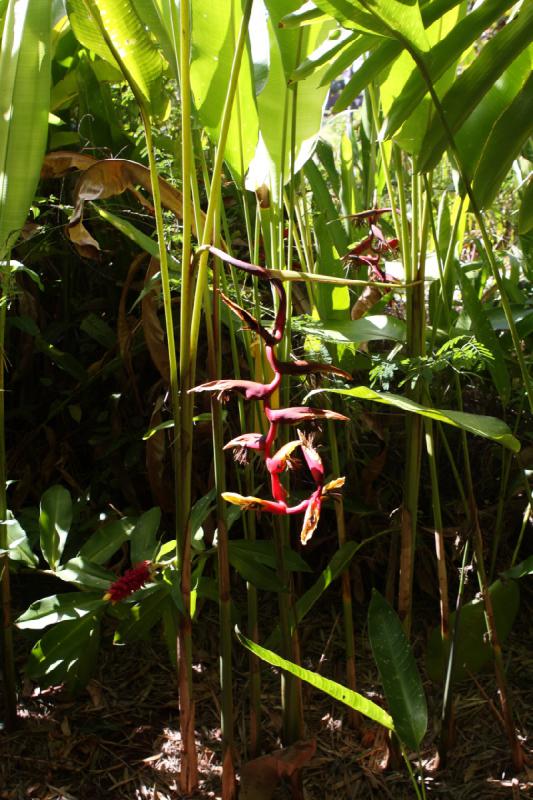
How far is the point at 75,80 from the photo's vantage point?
138cm

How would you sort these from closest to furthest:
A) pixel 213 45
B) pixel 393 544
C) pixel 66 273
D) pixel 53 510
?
pixel 213 45 → pixel 53 510 → pixel 393 544 → pixel 66 273

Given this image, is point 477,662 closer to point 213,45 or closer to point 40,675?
point 40,675

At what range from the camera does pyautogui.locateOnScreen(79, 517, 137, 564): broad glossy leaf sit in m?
1.01

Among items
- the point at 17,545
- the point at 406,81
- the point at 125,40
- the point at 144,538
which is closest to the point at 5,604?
the point at 17,545

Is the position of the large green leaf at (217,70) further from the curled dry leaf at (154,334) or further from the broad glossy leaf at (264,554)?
the broad glossy leaf at (264,554)

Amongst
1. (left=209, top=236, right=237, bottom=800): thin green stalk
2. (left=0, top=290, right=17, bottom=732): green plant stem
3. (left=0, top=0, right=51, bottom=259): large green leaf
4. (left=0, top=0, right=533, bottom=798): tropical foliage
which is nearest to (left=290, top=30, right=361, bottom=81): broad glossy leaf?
(left=0, top=0, right=533, bottom=798): tropical foliage

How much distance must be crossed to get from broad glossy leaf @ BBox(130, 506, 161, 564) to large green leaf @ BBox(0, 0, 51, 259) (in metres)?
0.38

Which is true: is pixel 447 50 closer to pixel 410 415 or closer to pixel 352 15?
pixel 352 15

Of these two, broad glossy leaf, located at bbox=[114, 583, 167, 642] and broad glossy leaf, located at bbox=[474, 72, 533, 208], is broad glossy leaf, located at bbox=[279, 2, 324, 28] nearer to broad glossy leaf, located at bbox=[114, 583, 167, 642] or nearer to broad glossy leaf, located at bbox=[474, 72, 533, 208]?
broad glossy leaf, located at bbox=[474, 72, 533, 208]

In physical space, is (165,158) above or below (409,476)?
above

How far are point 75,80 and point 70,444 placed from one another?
2.12 ft

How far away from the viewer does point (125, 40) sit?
769 mm

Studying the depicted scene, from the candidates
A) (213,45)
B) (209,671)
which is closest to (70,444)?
(209,671)

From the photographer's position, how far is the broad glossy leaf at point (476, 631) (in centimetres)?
103
